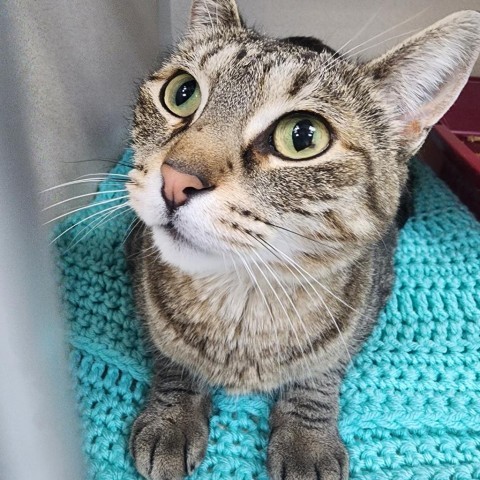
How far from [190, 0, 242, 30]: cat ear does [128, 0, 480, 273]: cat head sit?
0.07m

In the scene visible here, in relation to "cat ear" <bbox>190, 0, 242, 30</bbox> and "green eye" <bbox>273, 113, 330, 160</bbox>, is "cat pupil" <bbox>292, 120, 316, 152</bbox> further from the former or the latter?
"cat ear" <bbox>190, 0, 242, 30</bbox>

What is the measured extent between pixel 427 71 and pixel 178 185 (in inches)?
15.6

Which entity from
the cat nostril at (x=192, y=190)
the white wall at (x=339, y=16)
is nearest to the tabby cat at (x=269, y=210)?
the cat nostril at (x=192, y=190)

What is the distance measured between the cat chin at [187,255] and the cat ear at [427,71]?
33 centimetres

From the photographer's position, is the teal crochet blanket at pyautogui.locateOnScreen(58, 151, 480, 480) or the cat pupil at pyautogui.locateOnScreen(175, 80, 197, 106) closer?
the cat pupil at pyautogui.locateOnScreen(175, 80, 197, 106)

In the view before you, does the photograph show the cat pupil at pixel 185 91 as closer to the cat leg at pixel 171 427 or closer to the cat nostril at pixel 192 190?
the cat nostril at pixel 192 190

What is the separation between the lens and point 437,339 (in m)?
1.17

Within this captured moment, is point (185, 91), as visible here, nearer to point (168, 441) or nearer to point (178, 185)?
point (178, 185)

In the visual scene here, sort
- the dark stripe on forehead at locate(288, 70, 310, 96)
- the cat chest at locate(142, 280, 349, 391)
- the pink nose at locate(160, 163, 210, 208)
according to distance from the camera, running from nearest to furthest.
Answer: the pink nose at locate(160, 163, 210, 208) → the dark stripe on forehead at locate(288, 70, 310, 96) → the cat chest at locate(142, 280, 349, 391)

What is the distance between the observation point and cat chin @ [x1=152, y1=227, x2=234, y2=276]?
713 mm

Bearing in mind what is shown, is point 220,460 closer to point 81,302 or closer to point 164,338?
point 164,338

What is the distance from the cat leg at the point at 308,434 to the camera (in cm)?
91

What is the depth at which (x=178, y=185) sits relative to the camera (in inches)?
25.2

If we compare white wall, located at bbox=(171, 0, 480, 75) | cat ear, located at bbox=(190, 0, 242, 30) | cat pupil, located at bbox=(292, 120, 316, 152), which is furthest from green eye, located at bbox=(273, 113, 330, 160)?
white wall, located at bbox=(171, 0, 480, 75)
